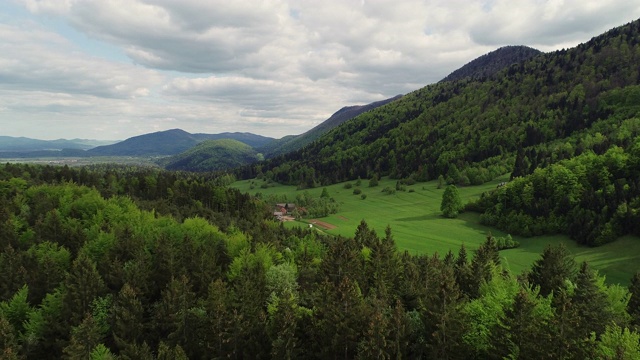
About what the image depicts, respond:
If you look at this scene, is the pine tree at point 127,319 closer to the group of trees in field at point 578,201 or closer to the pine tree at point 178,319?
the pine tree at point 178,319

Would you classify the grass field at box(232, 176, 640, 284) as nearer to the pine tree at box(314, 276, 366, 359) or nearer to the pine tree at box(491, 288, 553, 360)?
the pine tree at box(491, 288, 553, 360)

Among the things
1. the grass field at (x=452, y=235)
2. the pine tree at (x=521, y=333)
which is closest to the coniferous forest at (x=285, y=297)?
the pine tree at (x=521, y=333)

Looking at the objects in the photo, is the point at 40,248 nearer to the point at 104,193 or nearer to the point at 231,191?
the point at 104,193

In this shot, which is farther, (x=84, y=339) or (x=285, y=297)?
(x=84, y=339)

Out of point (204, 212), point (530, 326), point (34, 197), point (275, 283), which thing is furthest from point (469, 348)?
point (34, 197)

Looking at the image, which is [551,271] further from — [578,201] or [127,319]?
[578,201]

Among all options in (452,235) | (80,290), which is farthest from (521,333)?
(452,235)

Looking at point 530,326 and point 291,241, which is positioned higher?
point 530,326
